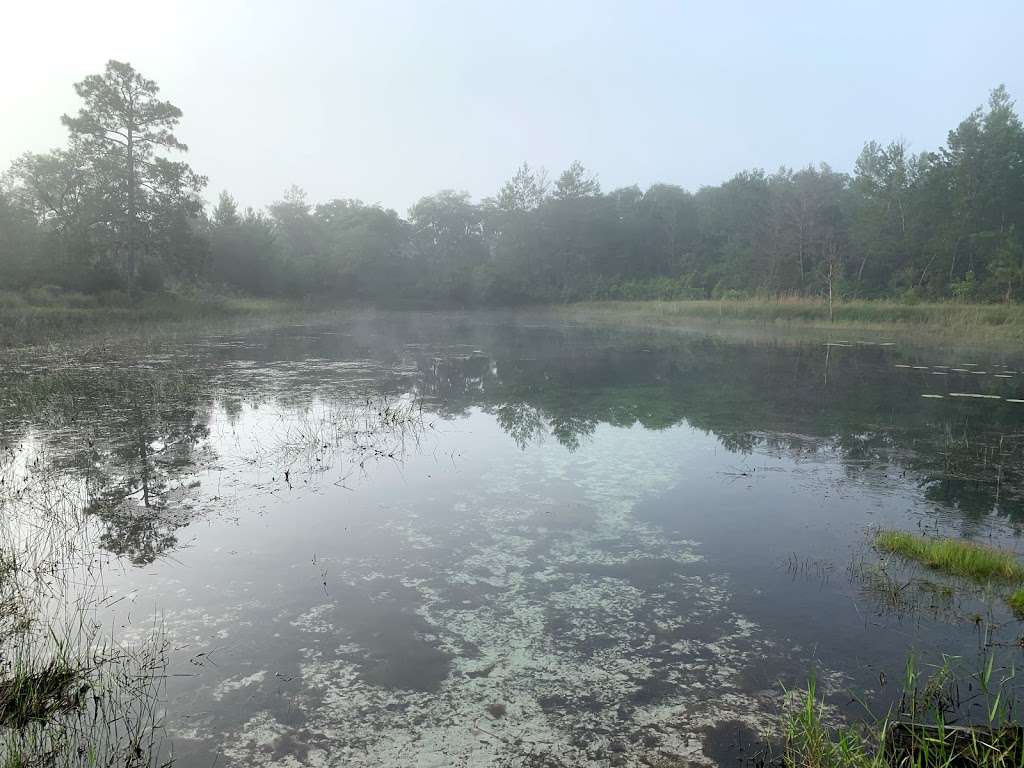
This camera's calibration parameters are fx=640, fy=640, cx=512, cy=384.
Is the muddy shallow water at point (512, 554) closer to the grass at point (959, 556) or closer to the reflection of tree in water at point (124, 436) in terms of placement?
the reflection of tree in water at point (124, 436)

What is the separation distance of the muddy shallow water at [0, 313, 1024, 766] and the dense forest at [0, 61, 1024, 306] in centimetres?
2000

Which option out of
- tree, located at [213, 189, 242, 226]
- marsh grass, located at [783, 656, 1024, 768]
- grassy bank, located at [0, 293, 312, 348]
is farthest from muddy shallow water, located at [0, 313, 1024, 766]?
tree, located at [213, 189, 242, 226]

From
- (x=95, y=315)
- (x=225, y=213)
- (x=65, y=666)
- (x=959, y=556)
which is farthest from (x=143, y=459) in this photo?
(x=225, y=213)

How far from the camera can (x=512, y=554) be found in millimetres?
4668

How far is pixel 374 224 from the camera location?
5512 centimetres

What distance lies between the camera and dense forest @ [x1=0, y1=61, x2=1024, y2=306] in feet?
87.4

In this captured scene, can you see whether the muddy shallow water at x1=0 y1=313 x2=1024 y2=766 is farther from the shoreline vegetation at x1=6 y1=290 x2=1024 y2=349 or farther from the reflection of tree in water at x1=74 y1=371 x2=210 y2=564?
the shoreline vegetation at x1=6 y1=290 x2=1024 y2=349

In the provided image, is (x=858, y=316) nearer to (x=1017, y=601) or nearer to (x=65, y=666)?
(x=1017, y=601)

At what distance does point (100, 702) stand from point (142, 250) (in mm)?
30534

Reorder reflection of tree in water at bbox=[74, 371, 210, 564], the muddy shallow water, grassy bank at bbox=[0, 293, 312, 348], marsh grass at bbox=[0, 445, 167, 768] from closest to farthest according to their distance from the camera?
1. marsh grass at bbox=[0, 445, 167, 768]
2. the muddy shallow water
3. reflection of tree in water at bbox=[74, 371, 210, 564]
4. grassy bank at bbox=[0, 293, 312, 348]

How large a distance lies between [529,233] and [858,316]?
3282 centimetres

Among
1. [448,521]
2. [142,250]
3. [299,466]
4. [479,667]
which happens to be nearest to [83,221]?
[142,250]

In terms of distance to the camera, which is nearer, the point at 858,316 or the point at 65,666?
the point at 65,666

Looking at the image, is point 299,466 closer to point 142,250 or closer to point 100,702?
point 100,702
